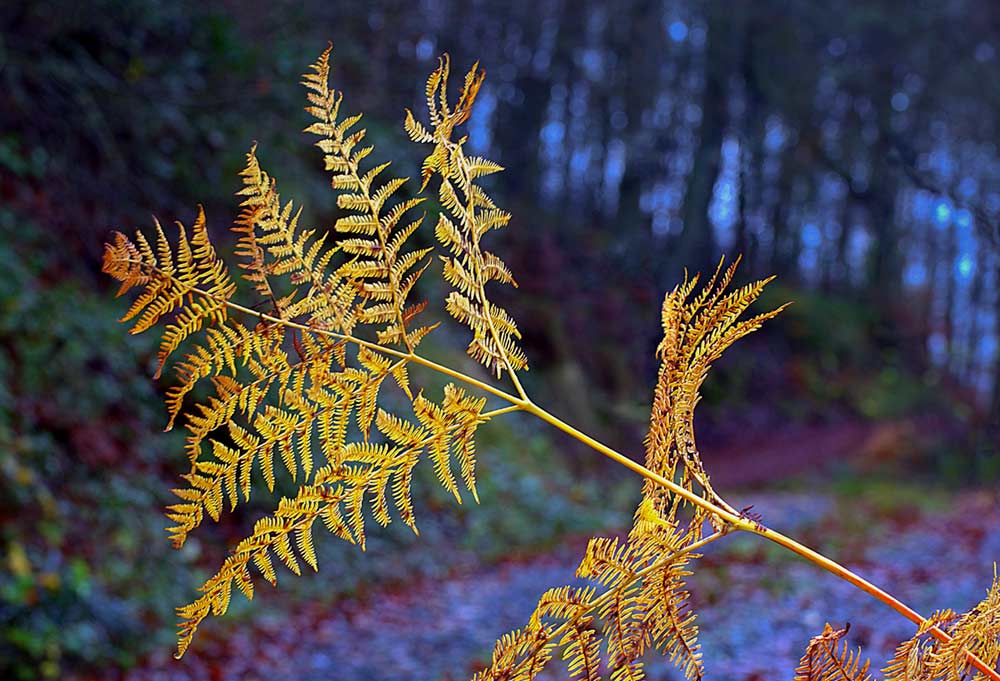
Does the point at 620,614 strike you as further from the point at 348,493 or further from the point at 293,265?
the point at 293,265

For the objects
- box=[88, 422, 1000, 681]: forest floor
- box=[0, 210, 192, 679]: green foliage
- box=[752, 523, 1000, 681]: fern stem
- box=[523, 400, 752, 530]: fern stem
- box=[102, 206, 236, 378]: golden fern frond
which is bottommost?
box=[88, 422, 1000, 681]: forest floor

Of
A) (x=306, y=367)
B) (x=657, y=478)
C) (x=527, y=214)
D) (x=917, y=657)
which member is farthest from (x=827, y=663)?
(x=527, y=214)

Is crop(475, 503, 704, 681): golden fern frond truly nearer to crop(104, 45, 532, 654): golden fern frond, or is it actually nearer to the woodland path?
crop(104, 45, 532, 654): golden fern frond

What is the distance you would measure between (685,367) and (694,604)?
515 cm

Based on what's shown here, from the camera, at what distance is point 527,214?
1784 cm

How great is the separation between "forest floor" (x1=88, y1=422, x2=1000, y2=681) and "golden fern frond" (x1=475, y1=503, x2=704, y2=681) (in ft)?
9.72

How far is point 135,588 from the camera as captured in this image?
5.51 meters

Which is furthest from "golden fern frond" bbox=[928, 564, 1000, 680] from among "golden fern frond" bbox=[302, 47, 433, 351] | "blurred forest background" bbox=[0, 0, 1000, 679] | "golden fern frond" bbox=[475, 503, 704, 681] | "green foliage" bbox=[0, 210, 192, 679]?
"green foliage" bbox=[0, 210, 192, 679]

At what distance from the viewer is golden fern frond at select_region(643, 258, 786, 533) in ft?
3.20

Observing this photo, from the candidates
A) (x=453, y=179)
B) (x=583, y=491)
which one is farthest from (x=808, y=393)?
(x=453, y=179)

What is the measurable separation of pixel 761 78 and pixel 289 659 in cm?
768

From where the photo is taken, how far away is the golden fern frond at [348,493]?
86cm

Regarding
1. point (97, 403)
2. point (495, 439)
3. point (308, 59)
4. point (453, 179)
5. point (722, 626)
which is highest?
point (308, 59)

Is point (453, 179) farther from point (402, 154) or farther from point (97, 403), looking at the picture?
point (402, 154)
